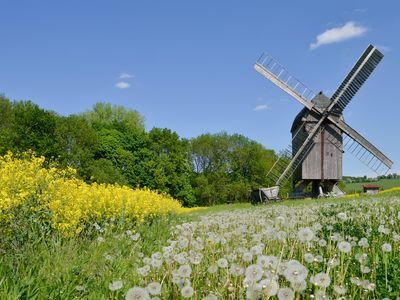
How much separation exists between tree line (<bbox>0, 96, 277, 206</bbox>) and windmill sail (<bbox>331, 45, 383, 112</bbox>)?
17.5 metres

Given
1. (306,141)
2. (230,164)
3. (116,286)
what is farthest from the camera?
(230,164)

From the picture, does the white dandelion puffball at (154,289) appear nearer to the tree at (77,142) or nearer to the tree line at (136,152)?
the tree line at (136,152)

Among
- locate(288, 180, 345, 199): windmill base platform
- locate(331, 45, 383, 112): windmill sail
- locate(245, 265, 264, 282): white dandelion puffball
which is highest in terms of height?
locate(331, 45, 383, 112): windmill sail

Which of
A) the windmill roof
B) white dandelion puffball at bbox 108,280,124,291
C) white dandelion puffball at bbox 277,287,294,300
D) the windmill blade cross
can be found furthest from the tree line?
white dandelion puffball at bbox 277,287,294,300

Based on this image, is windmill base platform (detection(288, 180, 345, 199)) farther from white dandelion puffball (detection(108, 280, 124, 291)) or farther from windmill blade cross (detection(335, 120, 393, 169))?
white dandelion puffball (detection(108, 280, 124, 291))

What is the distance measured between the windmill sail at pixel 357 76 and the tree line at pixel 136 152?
1752 centimetres

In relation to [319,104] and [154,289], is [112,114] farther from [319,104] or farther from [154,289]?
[154,289]

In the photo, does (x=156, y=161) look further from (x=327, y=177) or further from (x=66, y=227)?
(x=66, y=227)

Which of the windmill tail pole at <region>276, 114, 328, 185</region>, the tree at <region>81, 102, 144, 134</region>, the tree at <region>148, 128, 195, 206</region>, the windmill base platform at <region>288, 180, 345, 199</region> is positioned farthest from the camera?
the tree at <region>81, 102, 144, 134</region>

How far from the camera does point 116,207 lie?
527 inches

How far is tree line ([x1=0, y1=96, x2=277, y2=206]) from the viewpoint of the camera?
130 feet

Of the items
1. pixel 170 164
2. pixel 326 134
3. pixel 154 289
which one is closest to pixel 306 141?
pixel 326 134

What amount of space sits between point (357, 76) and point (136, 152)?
30601 millimetres

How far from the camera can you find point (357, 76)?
32688 mm
